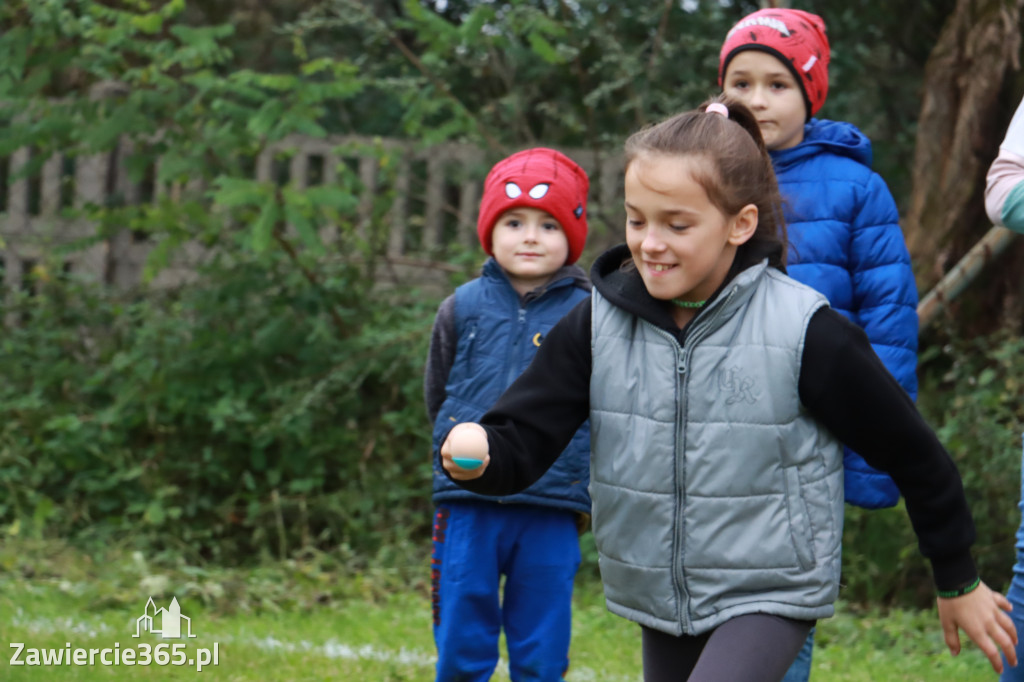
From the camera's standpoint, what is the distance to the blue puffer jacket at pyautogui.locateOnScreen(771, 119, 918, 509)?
113 inches

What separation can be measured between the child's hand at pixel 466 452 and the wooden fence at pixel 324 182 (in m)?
4.39

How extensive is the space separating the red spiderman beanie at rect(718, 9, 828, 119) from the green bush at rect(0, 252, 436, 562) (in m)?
3.09

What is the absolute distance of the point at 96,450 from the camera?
6180 mm

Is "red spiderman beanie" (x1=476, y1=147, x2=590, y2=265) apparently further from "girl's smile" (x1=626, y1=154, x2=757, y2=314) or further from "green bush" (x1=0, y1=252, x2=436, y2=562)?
"green bush" (x1=0, y1=252, x2=436, y2=562)

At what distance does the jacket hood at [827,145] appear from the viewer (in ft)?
9.82

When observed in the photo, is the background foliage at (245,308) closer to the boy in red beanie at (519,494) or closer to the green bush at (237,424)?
the green bush at (237,424)

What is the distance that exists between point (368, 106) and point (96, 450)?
10.1 feet

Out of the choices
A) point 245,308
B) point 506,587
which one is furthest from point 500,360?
point 245,308

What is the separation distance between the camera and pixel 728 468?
212 centimetres

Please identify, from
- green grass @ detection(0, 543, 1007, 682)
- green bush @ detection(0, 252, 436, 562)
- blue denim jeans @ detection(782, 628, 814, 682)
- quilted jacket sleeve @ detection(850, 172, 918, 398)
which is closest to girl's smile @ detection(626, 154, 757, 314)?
quilted jacket sleeve @ detection(850, 172, 918, 398)

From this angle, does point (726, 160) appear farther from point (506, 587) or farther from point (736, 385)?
point (506, 587)

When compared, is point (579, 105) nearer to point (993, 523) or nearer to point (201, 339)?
point (201, 339)

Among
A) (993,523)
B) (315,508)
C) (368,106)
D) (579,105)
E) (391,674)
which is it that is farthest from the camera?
(368,106)

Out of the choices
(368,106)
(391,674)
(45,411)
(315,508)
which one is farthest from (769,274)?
(368,106)
